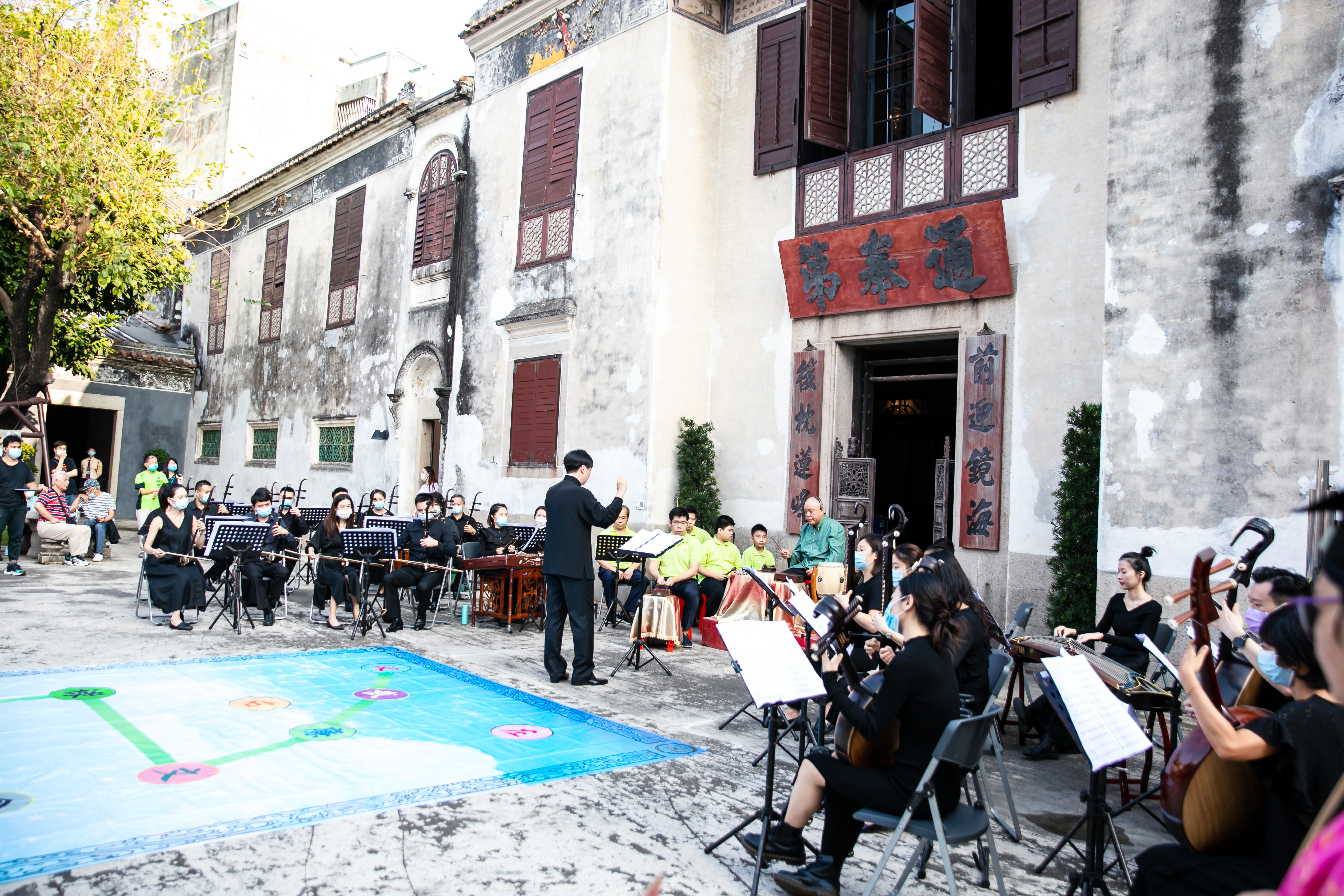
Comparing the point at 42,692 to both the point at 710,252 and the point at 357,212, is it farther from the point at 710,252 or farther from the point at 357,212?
the point at 357,212

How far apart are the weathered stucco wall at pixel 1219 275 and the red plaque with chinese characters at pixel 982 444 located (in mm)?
1805

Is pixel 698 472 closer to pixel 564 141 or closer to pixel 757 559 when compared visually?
pixel 757 559

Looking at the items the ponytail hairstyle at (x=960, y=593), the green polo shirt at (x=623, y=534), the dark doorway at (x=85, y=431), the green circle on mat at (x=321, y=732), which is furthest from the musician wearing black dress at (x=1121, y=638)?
the dark doorway at (x=85, y=431)

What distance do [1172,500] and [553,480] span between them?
8194 millimetres

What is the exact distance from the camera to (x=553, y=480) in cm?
1334

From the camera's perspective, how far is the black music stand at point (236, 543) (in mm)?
9375

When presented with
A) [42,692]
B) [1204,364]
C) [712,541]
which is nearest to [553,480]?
[712,541]

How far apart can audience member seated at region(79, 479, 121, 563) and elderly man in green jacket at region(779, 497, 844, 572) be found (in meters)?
11.8

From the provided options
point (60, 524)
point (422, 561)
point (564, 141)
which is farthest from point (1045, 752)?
point (60, 524)

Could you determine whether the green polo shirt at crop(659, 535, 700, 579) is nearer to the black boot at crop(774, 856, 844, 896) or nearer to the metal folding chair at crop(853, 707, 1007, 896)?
the black boot at crop(774, 856, 844, 896)

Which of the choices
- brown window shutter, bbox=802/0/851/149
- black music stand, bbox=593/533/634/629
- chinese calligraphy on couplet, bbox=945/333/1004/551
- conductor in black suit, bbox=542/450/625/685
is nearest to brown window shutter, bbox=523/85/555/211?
brown window shutter, bbox=802/0/851/149

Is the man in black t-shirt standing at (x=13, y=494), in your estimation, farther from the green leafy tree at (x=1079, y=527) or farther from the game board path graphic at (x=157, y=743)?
the green leafy tree at (x=1079, y=527)

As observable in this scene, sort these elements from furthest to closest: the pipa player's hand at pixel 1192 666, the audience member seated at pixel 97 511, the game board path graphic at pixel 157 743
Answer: the audience member seated at pixel 97 511
the game board path graphic at pixel 157 743
the pipa player's hand at pixel 1192 666

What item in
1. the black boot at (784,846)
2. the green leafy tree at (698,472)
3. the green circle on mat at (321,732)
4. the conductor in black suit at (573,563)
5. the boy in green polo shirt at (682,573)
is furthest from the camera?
the green leafy tree at (698,472)
